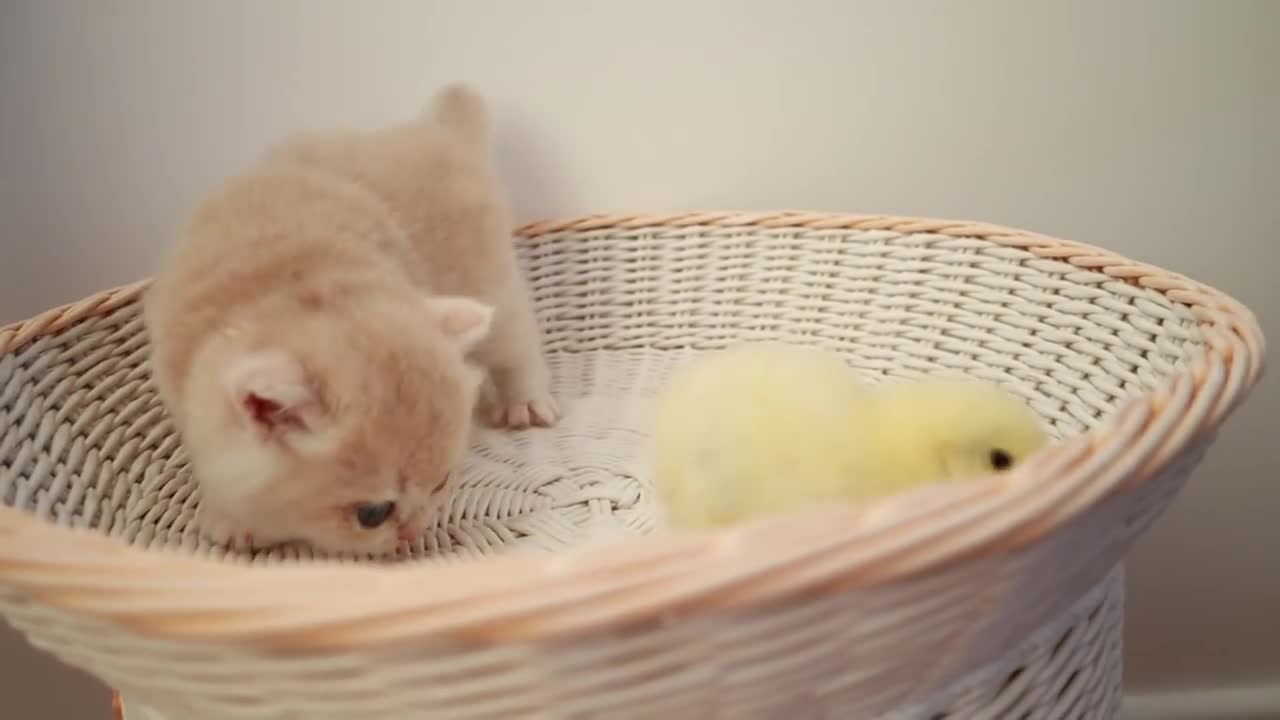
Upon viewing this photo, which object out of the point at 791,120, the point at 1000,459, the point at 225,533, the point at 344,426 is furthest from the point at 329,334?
the point at 791,120

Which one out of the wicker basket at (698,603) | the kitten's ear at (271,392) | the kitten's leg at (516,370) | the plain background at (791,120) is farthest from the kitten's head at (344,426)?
the plain background at (791,120)

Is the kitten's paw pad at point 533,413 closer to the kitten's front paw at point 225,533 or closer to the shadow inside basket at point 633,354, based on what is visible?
the shadow inside basket at point 633,354

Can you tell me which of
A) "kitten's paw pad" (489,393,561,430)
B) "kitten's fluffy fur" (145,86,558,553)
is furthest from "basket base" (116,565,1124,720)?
"kitten's paw pad" (489,393,561,430)

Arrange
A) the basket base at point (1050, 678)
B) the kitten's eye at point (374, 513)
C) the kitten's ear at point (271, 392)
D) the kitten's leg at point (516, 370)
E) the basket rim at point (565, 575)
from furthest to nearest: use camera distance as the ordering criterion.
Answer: the kitten's leg at point (516, 370), the kitten's eye at point (374, 513), the kitten's ear at point (271, 392), the basket base at point (1050, 678), the basket rim at point (565, 575)

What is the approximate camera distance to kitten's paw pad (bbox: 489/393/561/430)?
1188 millimetres

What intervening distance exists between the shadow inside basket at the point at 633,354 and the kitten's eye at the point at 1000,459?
0.28m

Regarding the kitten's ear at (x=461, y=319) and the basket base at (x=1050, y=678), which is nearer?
the basket base at (x=1050, y=678)

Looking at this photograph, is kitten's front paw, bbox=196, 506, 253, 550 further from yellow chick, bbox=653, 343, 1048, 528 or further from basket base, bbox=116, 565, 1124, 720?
yellow chick, bbox=653, 343, 1048, 528

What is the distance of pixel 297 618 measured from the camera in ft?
1.21

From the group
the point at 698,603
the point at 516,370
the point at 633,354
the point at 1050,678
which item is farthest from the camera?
the point at 633,354

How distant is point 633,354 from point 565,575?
95cm

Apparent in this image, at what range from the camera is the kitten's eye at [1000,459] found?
593 millimetres

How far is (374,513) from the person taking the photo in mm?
819

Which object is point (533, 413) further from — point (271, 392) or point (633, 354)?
point (271, 392)
